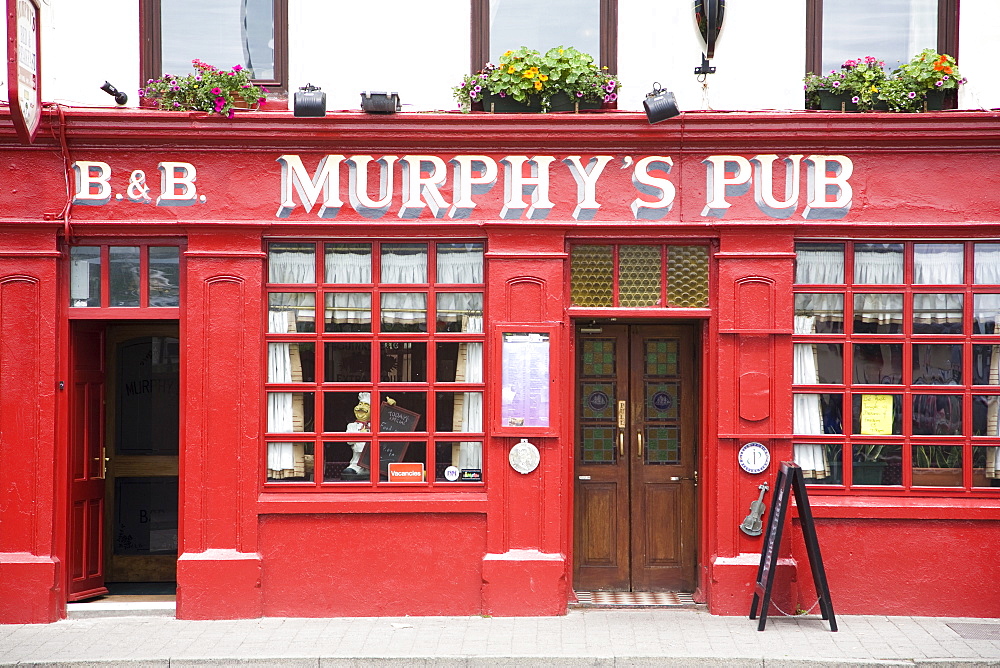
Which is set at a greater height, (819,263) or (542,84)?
(542,84)

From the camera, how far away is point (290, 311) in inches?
328

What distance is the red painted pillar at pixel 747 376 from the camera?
8109 millimetres

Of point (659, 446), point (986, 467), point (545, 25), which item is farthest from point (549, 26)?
point (986, 467)

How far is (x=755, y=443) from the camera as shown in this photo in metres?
8.13

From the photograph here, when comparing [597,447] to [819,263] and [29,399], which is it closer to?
[819,263]

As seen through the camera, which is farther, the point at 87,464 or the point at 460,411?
the point at 87,464

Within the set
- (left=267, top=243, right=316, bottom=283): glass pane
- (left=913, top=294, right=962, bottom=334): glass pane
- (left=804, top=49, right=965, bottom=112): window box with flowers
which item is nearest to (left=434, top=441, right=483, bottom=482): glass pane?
(left=267, top=243, right=316, bottom=283): glass pane

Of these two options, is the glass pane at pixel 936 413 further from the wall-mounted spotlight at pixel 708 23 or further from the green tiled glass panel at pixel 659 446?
the wall-mounted spotlight at pixel 708 23

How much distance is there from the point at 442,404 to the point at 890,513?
3927 mm

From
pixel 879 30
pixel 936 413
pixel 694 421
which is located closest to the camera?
pixel 936 413

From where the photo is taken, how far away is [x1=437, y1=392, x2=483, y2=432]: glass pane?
8.37 m

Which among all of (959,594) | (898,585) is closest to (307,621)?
(898,585)

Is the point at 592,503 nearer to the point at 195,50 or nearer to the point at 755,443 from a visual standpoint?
the point at 755,443

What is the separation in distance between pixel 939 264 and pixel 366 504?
17.6 ft
